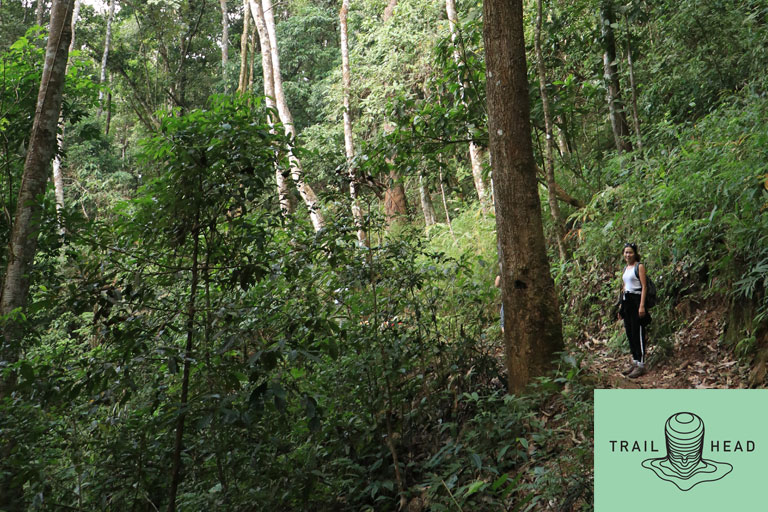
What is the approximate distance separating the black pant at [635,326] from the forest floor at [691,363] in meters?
0.26

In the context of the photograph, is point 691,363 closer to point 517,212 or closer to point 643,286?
point 643,286

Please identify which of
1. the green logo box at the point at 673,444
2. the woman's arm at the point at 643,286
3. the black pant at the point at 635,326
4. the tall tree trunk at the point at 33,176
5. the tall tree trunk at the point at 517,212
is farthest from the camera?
the black pant at the point at 635,326

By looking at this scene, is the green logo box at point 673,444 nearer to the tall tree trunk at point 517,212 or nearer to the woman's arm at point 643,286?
the tall tree trunk at point 517,212

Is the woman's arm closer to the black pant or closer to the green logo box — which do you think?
the black pant

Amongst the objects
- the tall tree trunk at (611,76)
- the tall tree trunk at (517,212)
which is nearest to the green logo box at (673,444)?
the tall tree trunk at (517,212)

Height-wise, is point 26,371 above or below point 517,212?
below

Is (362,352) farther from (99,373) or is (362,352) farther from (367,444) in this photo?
(99,373)

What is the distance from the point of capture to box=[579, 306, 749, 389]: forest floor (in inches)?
223

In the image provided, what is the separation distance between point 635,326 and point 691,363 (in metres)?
0.68

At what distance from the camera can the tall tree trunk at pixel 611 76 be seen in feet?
30.2

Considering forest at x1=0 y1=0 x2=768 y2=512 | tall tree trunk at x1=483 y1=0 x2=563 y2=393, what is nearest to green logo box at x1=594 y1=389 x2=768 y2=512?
forest at x1=0 y1=0 x2=768 y2=512

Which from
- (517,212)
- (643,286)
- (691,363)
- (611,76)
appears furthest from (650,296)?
(611,76)

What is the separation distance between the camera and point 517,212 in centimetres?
517

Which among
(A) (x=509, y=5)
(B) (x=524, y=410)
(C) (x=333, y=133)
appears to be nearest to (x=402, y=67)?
(C) (x=333, y=133)
